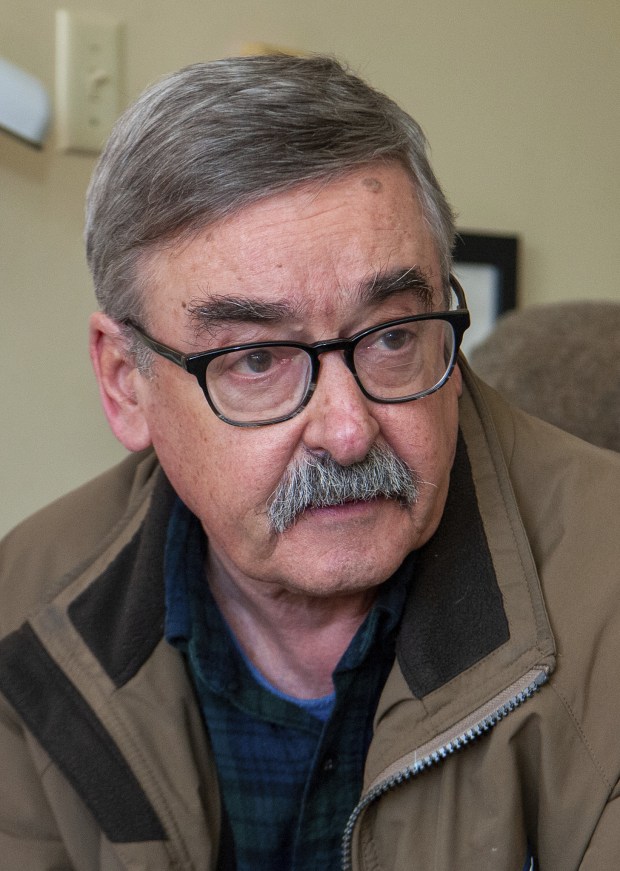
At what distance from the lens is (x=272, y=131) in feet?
3.61

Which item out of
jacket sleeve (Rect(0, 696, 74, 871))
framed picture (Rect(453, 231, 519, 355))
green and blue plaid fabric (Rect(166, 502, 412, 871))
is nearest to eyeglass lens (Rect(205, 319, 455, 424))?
green and blue plaid fabric (Rect(166, 502, 412, 871))

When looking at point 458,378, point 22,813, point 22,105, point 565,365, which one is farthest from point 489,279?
point 22,813

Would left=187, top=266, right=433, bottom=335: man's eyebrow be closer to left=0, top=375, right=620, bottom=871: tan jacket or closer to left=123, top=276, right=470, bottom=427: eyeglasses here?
left=123, top=276, right=470, bottom=427: eyeglasses

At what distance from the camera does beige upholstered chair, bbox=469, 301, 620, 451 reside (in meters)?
1.53

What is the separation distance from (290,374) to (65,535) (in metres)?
0.45

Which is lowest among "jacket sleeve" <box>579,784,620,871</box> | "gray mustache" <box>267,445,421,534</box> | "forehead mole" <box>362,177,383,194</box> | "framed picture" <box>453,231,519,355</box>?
"jacket sleeve" <box>579,784,620,871</box>

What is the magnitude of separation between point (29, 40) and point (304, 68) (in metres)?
0.58

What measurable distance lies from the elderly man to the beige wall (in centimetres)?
34

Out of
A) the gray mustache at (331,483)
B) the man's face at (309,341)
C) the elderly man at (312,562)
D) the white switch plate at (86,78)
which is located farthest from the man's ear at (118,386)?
the white switch plate at (86,78)

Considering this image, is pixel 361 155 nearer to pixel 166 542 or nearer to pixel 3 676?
pixel 166 542

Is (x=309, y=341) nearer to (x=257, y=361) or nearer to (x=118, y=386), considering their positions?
(x=257, y=361)

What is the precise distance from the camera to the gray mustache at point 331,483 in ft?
3.59

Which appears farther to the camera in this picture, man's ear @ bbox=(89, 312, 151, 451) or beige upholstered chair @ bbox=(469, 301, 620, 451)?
beige upholstered chair @ bbox=(469, 301, 620, 451)

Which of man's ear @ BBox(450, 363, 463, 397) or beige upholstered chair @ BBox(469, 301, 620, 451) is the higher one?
man's ear @ BBox(450, 363, 463, 397)
